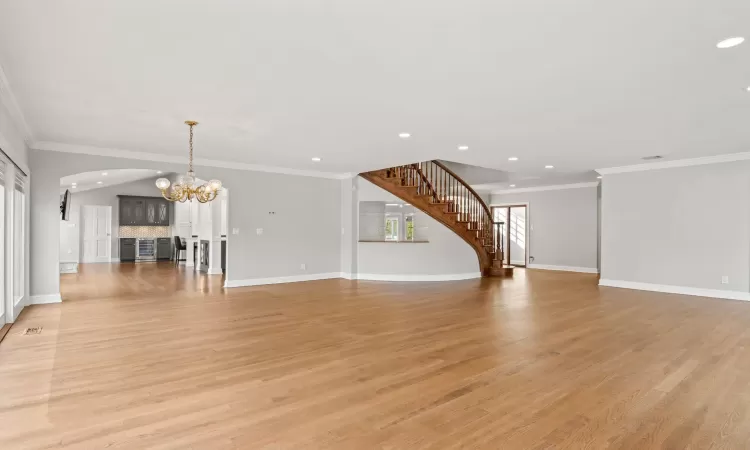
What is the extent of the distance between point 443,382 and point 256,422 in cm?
140

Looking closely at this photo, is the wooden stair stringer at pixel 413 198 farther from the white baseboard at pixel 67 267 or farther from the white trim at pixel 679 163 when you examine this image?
the white baseboard at pixel 67 267

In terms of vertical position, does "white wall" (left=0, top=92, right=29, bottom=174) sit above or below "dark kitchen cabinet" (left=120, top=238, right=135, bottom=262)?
above

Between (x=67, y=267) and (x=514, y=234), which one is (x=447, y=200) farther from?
(x=67, y=267)

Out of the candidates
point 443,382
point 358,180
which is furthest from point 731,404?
point 358,180

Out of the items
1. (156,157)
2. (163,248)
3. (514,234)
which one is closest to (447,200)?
(514,234)

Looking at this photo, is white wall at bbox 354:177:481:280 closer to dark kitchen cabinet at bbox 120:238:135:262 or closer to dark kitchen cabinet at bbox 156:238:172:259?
dark kitchen cabinet at bbox 156:238:172:259

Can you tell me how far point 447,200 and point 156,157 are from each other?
20.0 feet

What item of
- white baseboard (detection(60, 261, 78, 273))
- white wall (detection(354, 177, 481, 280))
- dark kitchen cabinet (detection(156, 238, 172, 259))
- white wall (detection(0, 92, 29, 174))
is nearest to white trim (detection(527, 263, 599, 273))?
white wall (detection(354, 177, 481, 280))

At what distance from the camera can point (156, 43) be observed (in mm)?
2939

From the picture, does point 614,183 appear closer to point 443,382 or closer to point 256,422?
point 443,382

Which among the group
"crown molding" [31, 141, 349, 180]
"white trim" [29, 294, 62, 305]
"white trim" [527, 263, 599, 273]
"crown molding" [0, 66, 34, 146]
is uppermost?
"crown molding" [0, 66, 34, 146]

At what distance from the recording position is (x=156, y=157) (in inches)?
286

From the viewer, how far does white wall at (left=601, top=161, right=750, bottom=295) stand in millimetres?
7094

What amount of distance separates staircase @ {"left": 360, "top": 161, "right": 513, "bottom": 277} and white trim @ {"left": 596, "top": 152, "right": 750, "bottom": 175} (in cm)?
287
